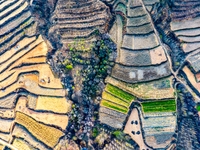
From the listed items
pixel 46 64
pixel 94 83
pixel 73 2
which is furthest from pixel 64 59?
pixel 73 2

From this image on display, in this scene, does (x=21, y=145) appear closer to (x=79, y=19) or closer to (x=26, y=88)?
(x=26, y=88)

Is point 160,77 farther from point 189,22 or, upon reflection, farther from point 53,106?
point 53,106

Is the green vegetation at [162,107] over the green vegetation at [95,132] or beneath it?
over

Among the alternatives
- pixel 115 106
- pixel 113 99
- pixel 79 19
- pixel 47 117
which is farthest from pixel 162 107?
pixel 79 19

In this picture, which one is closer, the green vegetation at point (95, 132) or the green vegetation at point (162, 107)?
the green vegetation at point (162, 107)

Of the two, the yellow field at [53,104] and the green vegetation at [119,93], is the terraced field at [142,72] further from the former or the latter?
the yellow field at [53,104]

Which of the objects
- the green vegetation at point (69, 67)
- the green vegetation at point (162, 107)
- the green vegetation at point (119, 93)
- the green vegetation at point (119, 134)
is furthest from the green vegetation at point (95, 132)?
the green vegetation at point (69, 67)

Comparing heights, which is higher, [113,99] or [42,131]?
[113,99]
